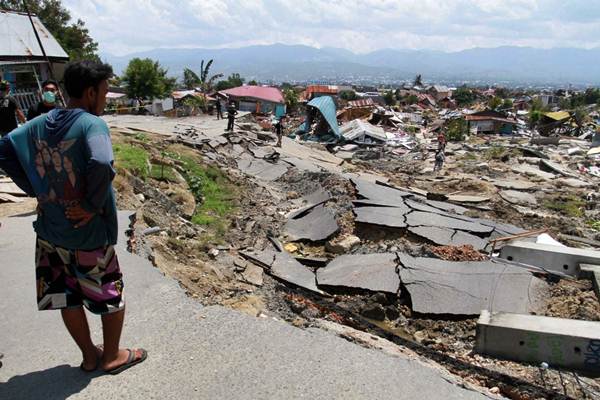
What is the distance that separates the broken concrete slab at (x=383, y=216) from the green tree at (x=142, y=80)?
3386 centimetres

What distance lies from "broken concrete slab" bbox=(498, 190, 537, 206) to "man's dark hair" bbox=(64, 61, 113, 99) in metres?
13.3

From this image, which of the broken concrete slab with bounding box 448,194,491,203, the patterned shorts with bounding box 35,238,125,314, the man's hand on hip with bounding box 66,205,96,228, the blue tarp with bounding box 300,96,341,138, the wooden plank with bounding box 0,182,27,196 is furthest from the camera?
the blue tarp with bounding box 300,96,341,138

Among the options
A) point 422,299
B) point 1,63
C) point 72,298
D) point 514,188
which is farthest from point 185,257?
point 1,63

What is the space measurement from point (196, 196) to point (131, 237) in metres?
5.10

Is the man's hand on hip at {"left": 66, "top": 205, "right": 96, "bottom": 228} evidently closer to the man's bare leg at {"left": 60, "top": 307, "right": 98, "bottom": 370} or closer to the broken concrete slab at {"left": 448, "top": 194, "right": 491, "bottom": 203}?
the man's bare leg at {"left": 60, "top": 307, "right": 98, "bottom": 370}

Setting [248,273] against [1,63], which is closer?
[248,273]

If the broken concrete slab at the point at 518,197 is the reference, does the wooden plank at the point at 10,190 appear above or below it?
above

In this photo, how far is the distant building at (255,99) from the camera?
43688 millimetres

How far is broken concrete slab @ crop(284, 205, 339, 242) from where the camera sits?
848 cm

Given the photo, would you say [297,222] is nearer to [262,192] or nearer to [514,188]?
[262,192]

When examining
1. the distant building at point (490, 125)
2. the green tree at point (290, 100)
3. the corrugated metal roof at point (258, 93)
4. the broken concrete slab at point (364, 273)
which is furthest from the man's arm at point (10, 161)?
the green tree at point (290, 100)

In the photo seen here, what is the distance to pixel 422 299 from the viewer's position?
5.56m

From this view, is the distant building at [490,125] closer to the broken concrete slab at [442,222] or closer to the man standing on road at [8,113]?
the broken concrete slab at [442,222]

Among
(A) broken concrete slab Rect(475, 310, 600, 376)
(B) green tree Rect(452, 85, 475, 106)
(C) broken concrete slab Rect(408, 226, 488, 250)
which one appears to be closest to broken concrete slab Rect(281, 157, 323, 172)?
(C) broken concrete slab Rect(408, 226, 488, 250)
